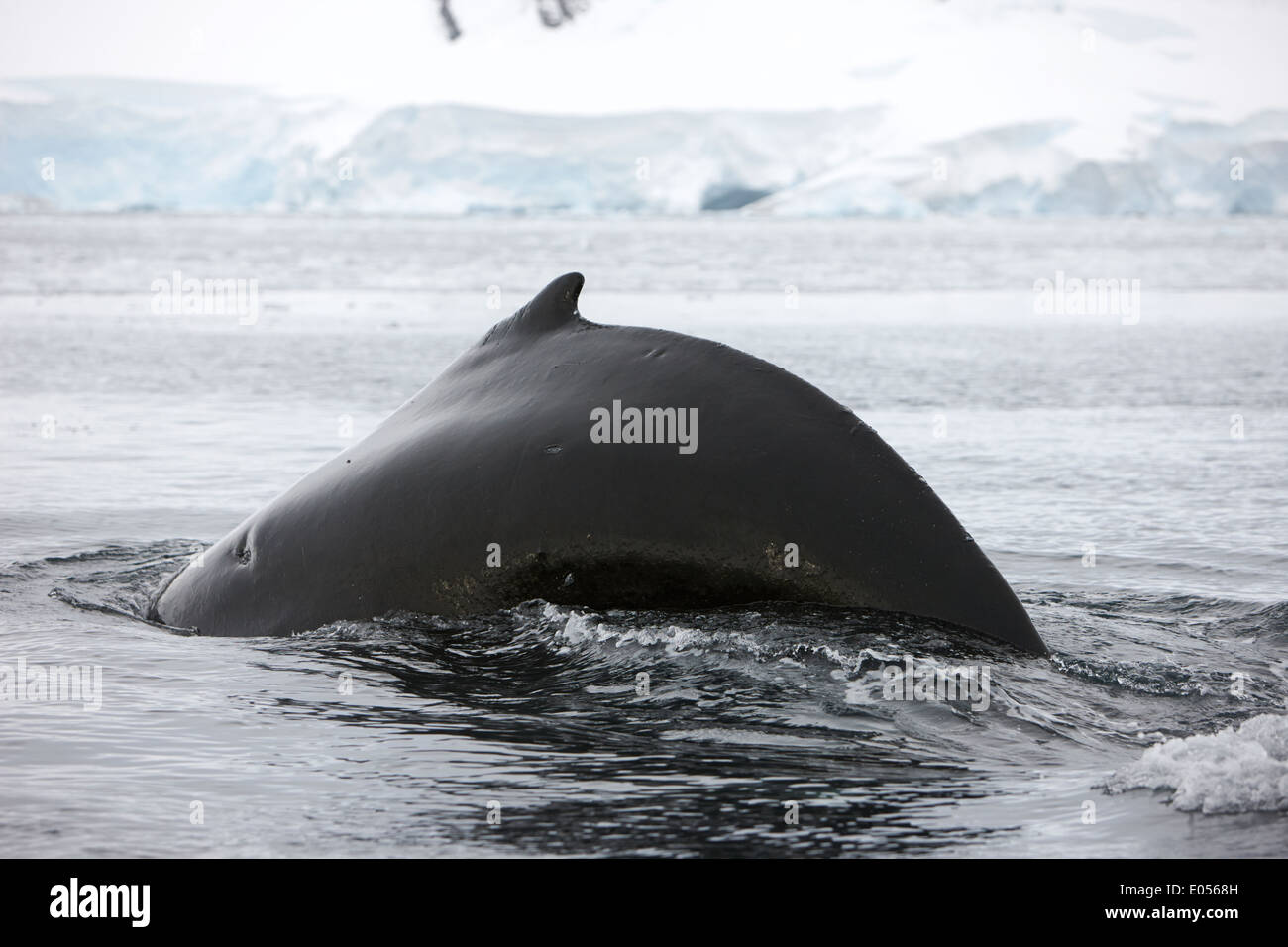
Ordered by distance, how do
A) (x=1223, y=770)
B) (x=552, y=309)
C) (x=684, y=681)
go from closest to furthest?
(x=1223, y=770) → (x=684, y=681) → (x=552, y=309)

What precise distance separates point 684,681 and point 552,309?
1.26 metres

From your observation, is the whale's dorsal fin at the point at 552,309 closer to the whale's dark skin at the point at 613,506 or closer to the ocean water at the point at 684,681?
the whale's dark skin at the point at 613,506

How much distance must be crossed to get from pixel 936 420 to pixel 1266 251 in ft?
145

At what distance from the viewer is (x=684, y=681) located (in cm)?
459

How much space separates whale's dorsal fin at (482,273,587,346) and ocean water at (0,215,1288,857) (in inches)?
37.9

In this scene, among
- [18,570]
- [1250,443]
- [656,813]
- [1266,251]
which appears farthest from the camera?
[1266,251]

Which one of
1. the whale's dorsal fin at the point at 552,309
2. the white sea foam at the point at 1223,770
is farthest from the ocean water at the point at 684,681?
the whale's dorsal fin at the point at 552,309

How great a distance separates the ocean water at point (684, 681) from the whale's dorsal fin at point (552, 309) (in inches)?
37.9

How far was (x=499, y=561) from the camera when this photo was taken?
4.55 meters

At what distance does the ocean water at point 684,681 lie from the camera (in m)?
3.59

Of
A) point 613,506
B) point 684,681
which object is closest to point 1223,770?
point 684,681

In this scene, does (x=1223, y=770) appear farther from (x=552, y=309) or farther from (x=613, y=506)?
(x=552, y=309)
